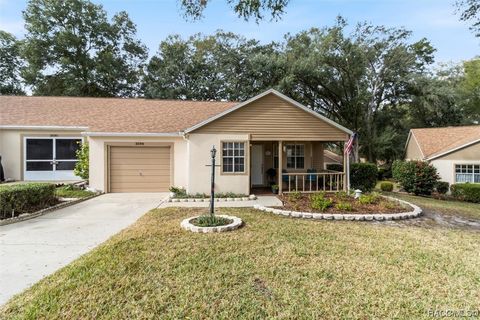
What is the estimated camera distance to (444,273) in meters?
4.21

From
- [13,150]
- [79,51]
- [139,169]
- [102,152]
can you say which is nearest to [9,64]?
[79,51]

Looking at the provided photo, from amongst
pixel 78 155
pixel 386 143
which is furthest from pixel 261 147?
pixel 386 143

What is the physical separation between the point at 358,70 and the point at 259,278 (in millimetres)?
26856

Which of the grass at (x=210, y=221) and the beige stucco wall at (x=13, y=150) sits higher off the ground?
the beige stucco wall at (x=13, y=150)

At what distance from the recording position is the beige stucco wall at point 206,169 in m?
10.5

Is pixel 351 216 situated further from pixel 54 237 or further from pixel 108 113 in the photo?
pixel 108 113

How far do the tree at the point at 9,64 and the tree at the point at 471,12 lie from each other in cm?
3512

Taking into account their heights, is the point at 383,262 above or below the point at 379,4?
below

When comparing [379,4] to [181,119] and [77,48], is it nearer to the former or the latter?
[181,119]

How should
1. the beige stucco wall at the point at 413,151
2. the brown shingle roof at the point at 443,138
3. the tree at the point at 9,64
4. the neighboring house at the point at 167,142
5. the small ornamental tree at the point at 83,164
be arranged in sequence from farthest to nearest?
the tree at the point at 9,64 < the beige stucco wall at the point at 413,151 < the brown shingle roof at the point at 443,138 < the small ornamental tree at the point at 83,164 < the neighboring house at the point at 167,142

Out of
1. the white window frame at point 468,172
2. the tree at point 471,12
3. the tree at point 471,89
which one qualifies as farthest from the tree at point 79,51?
the tree at point 471,89

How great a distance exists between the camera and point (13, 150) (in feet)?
42.8

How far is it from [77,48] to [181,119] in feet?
70.7

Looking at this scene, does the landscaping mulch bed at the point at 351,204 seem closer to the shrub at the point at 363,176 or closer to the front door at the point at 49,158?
the shrub at the point at 363,176
